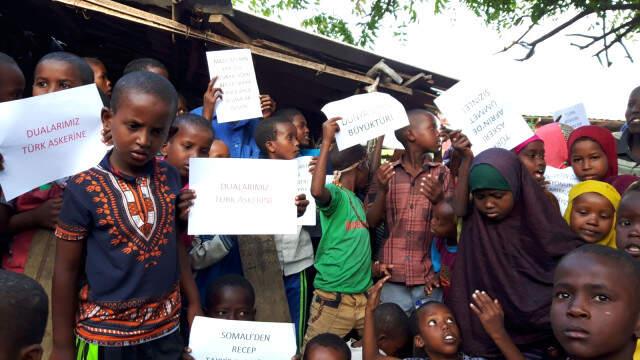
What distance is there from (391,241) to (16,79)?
2.54 m

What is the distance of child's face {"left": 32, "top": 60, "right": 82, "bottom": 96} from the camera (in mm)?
3289

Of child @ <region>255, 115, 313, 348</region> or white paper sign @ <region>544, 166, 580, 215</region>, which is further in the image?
white paper sign @ <region>544, 166, 580, 215</region>

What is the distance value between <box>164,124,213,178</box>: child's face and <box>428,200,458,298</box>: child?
156cm

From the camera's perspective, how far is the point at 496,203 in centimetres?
340

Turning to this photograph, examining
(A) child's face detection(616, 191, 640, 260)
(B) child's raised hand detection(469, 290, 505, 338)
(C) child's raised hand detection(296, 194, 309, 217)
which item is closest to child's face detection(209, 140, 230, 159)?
(C) child's raised hand detection(296, 194, 309, 217)

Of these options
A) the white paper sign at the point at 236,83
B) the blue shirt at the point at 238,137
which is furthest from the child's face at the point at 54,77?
the blue shirt at the point at 238,137

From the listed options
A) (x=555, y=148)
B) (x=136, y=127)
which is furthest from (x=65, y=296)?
(x=555, y=148)

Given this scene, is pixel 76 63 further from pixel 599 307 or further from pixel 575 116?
pixel 575 116

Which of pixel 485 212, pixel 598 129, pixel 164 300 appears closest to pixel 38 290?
pixel 164 300

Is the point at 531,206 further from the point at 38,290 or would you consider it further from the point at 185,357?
the point at 38,290

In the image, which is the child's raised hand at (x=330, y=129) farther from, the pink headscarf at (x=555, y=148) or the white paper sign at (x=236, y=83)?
the pink headscarf at (x=555, y=148)

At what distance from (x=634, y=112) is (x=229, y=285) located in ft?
9.48

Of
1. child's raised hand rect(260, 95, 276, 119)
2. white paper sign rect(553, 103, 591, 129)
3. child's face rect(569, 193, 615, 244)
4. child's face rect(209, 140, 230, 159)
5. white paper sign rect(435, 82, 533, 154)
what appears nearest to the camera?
child's face rect(569, 193, 615, 244)

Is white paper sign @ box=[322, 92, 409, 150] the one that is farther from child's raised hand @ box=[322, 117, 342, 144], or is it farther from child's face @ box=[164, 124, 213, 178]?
child's face @ box=[164, 124, 213, 178]
